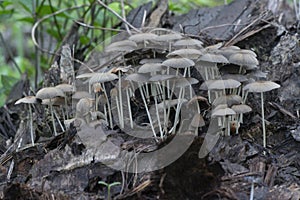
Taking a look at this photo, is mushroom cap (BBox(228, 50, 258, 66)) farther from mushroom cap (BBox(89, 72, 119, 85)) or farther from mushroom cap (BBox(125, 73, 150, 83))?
mushroom cap (BBox(89, 72, 119, 85))

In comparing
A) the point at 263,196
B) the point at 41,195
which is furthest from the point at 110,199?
the point at 263,196

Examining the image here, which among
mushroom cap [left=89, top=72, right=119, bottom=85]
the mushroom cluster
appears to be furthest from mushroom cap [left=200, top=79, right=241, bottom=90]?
mushroom cap [left=89, top=72, right=119, bottom=85]

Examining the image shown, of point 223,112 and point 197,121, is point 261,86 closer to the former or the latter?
point 223,112

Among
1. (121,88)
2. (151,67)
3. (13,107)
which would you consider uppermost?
(151,67)

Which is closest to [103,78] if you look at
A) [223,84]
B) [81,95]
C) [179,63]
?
[81,95]

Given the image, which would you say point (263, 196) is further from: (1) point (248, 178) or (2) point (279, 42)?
(2) point (279, 42)

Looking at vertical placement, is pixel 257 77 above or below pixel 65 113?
above
